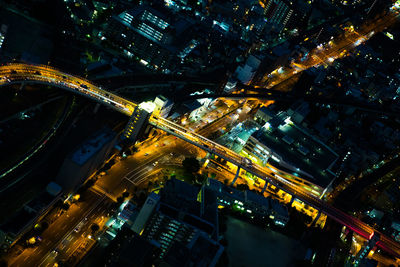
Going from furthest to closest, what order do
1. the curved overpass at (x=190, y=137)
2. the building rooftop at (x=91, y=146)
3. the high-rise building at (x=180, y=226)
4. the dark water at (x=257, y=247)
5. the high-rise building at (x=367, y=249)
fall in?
the curved overpass at (x=190, y=137)
the high-rise building at (x=367, y=249)
the dark water at (x=257, y=247)
the building rooftop at (x=91, y=146)
the high-rise building at (x=180, y=226)

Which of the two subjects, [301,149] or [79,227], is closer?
[79,227]

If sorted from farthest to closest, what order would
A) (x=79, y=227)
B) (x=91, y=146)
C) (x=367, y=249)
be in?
1. (x=367, y=249)
2. (x=91, y=146)
3. (x=79, y=227)

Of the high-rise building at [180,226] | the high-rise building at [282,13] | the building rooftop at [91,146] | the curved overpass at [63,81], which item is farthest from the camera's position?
the high-rise building at [282,13]

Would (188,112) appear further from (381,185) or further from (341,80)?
(341,80)

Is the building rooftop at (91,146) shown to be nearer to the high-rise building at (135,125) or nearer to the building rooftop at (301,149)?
the high-rise building at (135,125)

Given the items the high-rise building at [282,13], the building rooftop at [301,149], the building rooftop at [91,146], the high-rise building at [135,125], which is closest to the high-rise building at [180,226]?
the building rooftop at [91,146]

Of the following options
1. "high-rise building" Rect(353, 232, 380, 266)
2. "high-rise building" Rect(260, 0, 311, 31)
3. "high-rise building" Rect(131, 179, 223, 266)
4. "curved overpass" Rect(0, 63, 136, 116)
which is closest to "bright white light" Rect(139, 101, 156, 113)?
"curved overpass" Rect(0, 63, 136, 116)

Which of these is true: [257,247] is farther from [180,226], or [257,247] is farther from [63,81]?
[63,81]

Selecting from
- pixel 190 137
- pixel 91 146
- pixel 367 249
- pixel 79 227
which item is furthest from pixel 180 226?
pixel 367 249
